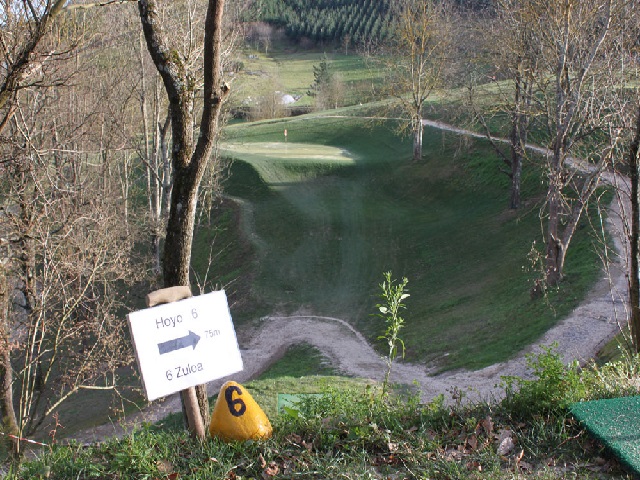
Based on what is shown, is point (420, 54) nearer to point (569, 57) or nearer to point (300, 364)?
point (569, 57)

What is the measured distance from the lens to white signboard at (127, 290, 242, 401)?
14.0 ft

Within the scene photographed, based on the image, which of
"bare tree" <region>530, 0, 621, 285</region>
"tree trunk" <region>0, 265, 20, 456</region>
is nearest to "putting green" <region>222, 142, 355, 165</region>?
"bare tree" <region>530, 0, 621, 285</region>

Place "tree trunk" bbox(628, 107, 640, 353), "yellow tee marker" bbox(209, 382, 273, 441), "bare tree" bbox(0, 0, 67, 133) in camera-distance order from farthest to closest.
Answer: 1. "bare tree" bbox(0, 0, 67, 133)
2. "tree trunk" bbox(628, 107, 640, 353)
3. "yellow tee marker" bbox(209, 382, 273, 441)

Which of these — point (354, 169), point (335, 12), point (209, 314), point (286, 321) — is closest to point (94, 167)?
point (286, 321)

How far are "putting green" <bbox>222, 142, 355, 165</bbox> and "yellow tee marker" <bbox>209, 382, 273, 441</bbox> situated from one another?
3358 cm

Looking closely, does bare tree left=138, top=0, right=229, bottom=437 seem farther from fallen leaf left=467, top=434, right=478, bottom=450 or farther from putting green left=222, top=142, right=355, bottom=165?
putting green left=222, top=142, right=355, bottom=165

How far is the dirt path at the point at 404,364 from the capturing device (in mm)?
13406

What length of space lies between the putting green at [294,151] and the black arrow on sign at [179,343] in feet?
110

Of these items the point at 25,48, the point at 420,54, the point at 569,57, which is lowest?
the point at 569,57

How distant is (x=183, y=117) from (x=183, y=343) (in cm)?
225

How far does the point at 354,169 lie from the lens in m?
37.2

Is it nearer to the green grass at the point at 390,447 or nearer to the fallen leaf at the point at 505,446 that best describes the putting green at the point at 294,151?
the green grass at the point at 390,447

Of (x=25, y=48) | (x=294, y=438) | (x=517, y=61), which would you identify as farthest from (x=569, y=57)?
(x=294, y=438)

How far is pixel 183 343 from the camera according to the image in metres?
4.48
